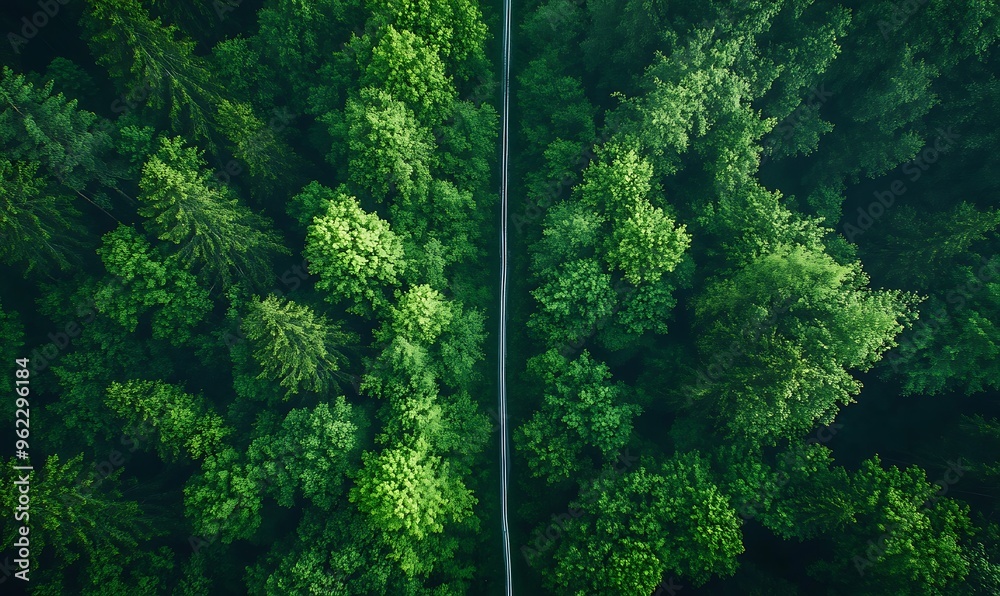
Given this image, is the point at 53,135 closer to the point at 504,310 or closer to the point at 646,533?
the point at 504,310

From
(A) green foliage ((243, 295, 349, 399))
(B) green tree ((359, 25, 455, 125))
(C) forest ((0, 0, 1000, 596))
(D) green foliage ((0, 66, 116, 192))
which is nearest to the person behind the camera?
(D) green foliage ((0, 66, 116, 192))

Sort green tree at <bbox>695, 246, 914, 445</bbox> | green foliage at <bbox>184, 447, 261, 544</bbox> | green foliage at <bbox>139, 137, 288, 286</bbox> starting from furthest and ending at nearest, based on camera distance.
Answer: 1. green foliage at <bbox>184, 447, 261, 544</bbox>
2. green tree at <bbox>695, 246, 914, 445</bbox>
3. green foliage at <bbox>139, 137, 288, 286</bbox>

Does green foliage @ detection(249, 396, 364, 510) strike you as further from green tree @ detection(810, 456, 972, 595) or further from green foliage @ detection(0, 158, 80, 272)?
green tree @ detection(810, 456, 972, 595)

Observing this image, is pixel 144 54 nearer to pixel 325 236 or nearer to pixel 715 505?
pixel 325 236

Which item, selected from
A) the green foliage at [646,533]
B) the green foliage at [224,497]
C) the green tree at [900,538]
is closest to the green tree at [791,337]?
the green tree at [900,538]

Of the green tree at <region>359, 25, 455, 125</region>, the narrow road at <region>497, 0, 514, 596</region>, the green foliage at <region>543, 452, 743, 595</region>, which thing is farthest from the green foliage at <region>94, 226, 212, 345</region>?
the green foliage at <region>543, 452, 743, 595</region>

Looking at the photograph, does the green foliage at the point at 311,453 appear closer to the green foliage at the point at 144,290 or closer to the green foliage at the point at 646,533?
the green foliage at the point at 144,290
